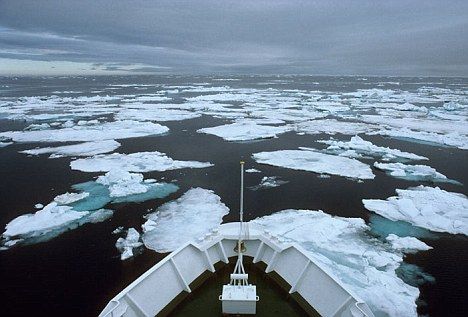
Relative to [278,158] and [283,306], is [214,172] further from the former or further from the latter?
[283,306]

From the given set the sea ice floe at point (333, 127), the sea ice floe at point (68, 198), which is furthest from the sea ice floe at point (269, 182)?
the sea ice floe at point (333, 127)

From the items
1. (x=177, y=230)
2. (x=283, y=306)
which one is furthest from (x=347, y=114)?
(x=283, y=306)

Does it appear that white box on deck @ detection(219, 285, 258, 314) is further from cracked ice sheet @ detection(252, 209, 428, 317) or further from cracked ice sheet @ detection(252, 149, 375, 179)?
cracked ice sheet @ detection(252, 149, 375, 179)

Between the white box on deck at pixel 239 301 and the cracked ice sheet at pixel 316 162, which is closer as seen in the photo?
the white box on deck at pixel 239 301

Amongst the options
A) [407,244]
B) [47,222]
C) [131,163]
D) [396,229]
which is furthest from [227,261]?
[131,163]

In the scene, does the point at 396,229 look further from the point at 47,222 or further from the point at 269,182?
the point at 47,222

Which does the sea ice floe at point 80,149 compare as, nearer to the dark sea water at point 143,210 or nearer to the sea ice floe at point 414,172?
the dark sea water at point 143,210

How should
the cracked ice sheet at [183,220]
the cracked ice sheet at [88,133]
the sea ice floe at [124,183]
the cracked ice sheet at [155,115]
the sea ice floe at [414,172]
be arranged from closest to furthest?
the cracked ice sheet at [183,220] < the sea ice floe at [124,183] < the sea ice floe at [414,172] < the cracked ice sheet at [88,133] < the cracked ice sheet at [155,115]
